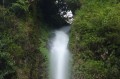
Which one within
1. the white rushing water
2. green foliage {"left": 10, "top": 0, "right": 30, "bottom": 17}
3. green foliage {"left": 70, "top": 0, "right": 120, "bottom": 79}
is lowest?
the white rushing water

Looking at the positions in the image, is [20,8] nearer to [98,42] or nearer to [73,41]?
[73,41]

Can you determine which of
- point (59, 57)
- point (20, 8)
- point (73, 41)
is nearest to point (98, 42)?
point (73, 41)

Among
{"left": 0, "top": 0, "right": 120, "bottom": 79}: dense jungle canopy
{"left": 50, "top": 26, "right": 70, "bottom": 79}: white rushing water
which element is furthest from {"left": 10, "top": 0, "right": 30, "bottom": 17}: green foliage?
{"left": 50, "top": 26, "right": 70, "bottom": 79}: white rushing water

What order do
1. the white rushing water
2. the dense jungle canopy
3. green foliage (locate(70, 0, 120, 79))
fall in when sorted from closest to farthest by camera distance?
green foliage (locate(70, 0, 120, 79)) → the dense jungle canopy → the white rushing water

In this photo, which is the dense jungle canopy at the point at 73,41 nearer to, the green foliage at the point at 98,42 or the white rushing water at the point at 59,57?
the green foliage at the point at 98,42

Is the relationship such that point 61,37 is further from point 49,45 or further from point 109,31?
point 109,31

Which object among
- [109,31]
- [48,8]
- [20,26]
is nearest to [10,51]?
[20,26]

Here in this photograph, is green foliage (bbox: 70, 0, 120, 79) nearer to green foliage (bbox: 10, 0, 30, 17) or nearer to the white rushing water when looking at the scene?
the white rushing water
